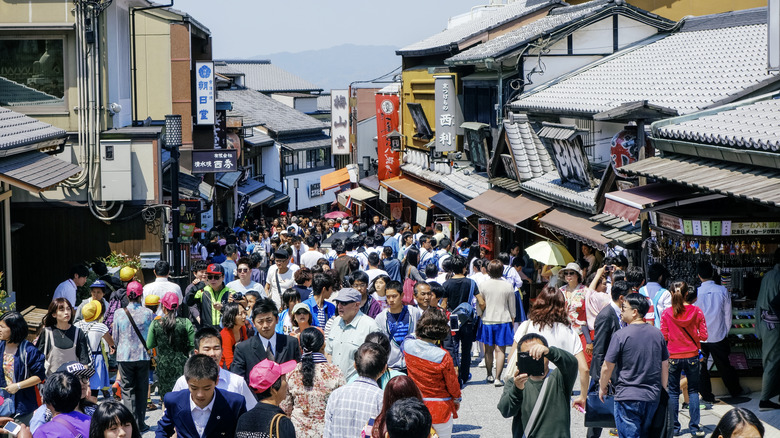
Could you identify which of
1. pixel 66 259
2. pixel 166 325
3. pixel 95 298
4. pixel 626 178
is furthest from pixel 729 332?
pixel 66 259

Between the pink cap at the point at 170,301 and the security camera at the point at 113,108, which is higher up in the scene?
the security camera at the point at 113,108

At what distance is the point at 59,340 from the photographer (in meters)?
9.20

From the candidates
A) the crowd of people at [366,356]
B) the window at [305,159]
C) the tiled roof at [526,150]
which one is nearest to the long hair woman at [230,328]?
the crowd of people at [366,356]

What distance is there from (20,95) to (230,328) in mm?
11050

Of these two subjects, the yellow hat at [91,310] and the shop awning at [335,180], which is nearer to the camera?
the yellow hat at [91,310]

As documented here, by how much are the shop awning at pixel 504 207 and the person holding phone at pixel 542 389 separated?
34.9 feet

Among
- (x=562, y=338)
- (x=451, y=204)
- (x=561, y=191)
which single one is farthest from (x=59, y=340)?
(x=451, y=204)

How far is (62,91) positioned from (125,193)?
7.66ft

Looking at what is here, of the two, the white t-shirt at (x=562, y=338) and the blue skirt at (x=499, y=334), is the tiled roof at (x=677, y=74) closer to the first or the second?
the blue skirt at (x=499, y=334)

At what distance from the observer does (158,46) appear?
26453 mm

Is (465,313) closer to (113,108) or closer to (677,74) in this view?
(677,74)

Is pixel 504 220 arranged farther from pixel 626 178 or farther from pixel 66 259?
pixel 66 259

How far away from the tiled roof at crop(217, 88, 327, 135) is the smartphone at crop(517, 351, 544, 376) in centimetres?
4360

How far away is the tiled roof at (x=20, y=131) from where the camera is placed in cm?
1346
